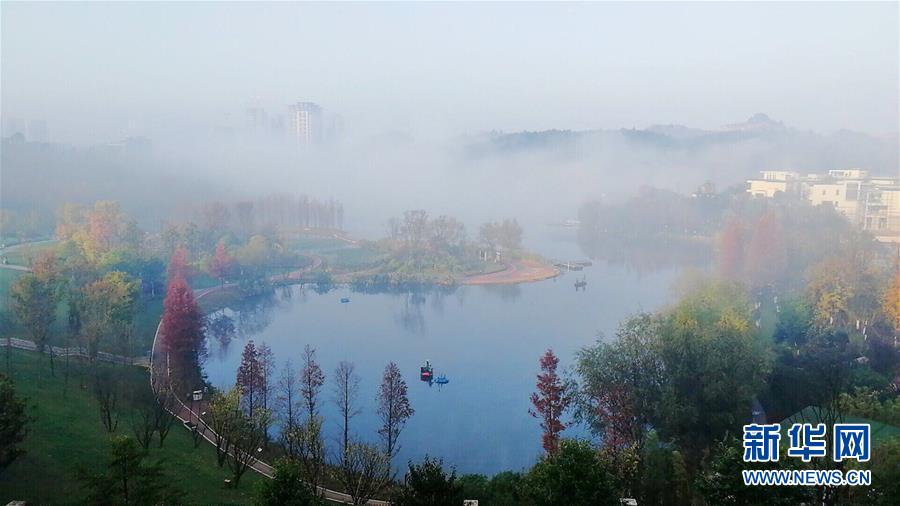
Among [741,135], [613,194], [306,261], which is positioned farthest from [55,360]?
[741,135]

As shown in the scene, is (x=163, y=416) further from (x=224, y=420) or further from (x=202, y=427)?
(x=224, y=420)

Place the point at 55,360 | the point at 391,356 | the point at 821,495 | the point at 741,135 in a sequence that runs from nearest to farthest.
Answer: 1. the point at 821,495
2. the point at 55,360
3. the point at 391,356
4. the point at 741,135

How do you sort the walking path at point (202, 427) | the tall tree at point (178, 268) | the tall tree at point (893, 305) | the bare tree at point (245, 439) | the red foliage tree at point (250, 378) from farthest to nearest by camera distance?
the tall tree at point (178, 268)
the tall tree at point (893, 305)
the red foliage tree at point (250, 378)
the bare tree at point (245, 439)
the walking path at point (202, 427)

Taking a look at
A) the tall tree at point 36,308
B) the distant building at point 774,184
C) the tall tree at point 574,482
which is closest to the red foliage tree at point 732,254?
the distant building at point 774,184

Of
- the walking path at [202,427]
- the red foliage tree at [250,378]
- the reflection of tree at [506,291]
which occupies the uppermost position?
the red foliage tree at [250,378]

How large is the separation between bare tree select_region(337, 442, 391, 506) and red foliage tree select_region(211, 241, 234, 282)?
10021mm

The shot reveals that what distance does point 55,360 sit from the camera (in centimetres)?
679

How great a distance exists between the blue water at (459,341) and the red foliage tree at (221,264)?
3.89 ft

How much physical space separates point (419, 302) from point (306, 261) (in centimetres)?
466

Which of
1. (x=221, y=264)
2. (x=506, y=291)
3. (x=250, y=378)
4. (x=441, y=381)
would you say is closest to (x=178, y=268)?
(x=221, y=264)

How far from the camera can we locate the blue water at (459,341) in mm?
6395

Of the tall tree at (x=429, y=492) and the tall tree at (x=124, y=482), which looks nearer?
the tall tree at (x=429, y=492)

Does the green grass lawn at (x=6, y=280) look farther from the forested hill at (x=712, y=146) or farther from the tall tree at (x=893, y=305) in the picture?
the forested hill at (x=712, y=146)

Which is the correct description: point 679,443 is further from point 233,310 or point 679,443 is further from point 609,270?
point 609,270
